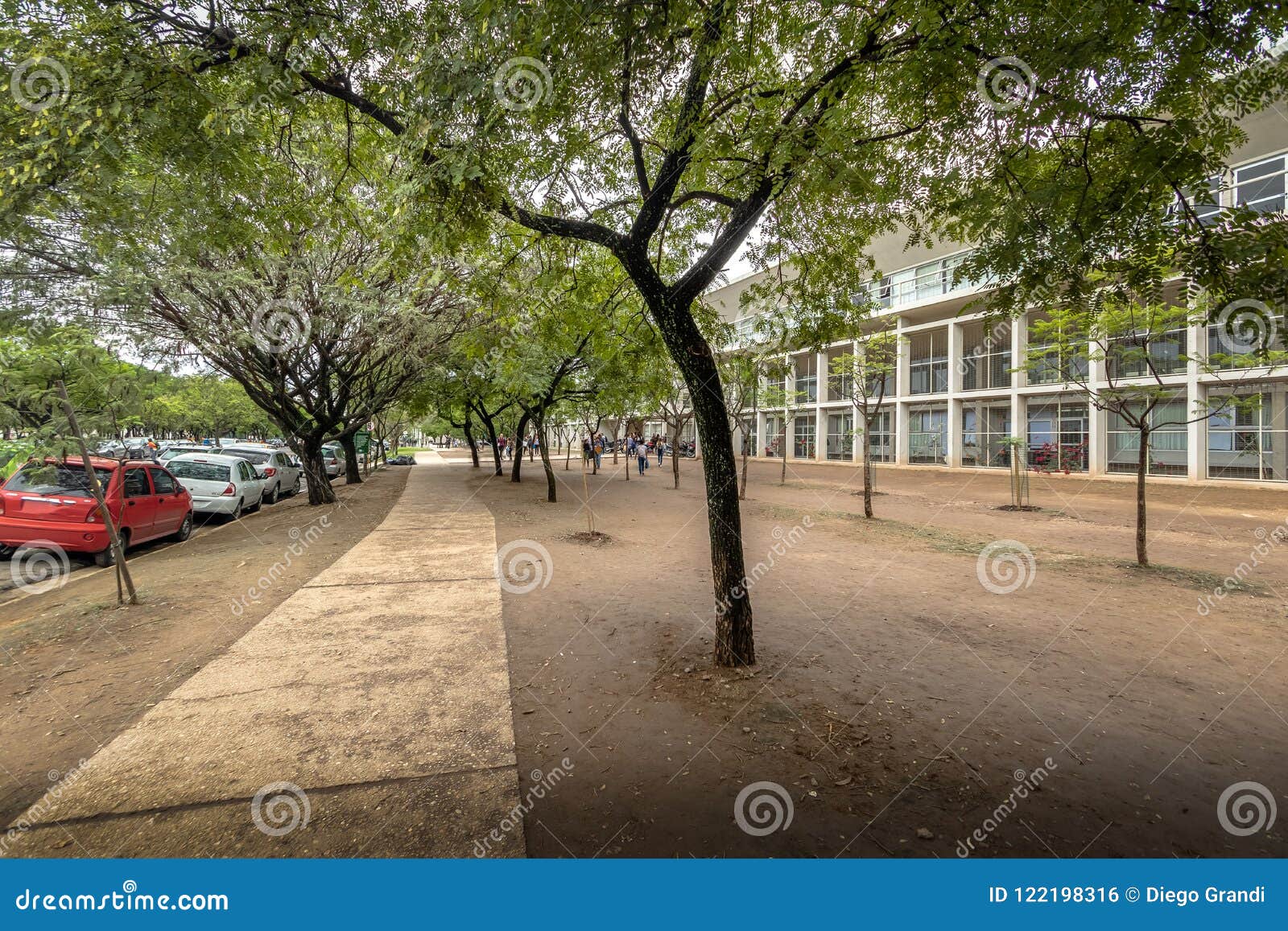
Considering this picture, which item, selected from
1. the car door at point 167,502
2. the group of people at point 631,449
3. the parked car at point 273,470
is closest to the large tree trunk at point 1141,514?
the group of people at point 631,449

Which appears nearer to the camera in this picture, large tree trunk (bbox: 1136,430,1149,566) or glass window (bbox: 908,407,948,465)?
large tree trunk (bbox: 1136,430,1149,566)

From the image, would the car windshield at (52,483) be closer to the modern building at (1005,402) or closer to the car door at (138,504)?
the car door at (138,504)

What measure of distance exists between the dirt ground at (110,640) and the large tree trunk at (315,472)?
5753 mm

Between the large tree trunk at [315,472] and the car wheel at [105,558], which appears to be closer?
the car wheel at [105,558]

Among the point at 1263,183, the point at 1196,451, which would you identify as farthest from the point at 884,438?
the point at 1263,183

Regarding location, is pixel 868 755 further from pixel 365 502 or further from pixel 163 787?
pixel 365 502

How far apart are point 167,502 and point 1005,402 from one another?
32.4 metres

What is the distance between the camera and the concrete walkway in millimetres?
2513

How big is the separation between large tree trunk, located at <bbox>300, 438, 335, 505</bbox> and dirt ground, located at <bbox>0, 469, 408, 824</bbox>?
5753 millimetres

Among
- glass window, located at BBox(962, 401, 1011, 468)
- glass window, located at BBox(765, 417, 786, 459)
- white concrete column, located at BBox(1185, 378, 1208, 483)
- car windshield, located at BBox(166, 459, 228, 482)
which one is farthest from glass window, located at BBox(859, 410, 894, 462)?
car windshield, located at BBox(166, 459, 228, 482)

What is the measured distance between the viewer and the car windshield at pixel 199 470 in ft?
42.0

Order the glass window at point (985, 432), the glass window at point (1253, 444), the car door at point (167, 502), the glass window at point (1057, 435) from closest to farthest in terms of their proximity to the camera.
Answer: the car door at point (167, 502), the glass window at point (1253, 444), the glass window at point (1057, 435), the glass window at point (985, 432)

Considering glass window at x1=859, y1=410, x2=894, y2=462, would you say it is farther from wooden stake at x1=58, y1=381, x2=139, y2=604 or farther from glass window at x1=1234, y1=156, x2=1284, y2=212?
wooden stake at x1=58, y1=381, x2=139, y2=604

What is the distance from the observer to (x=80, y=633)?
516 centimetres
